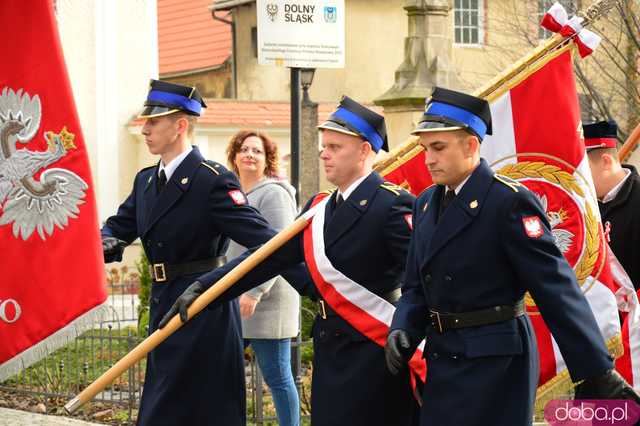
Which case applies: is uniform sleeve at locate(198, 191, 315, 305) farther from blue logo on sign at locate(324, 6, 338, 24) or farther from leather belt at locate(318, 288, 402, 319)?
blue logo on sign at locate(324, 6, 338, 24)

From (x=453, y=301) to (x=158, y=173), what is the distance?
2133mm

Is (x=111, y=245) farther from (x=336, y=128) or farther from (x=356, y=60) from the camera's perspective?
(x=356, y=60)

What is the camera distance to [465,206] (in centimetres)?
530

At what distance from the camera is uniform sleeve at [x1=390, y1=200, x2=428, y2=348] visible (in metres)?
5.42

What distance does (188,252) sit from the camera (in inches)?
263

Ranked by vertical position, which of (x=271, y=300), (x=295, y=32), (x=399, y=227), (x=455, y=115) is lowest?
(x=271, y=300)

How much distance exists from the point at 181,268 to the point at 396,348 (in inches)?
66.8

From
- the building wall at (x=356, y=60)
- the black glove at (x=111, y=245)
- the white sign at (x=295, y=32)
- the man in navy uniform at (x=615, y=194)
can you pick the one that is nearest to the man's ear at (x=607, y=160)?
the man in navy uniform at (x=615, y=194)

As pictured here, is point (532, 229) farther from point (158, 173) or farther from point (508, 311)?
point (158, 173)

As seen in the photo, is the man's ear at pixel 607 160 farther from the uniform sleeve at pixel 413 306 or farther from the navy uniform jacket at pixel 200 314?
the uniform sleeve at pixel 413 306

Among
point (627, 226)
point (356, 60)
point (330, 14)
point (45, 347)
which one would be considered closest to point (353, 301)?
point (45, 347)

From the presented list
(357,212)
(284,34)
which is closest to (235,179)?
(357,212)

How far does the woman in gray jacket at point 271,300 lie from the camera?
7.98 meters

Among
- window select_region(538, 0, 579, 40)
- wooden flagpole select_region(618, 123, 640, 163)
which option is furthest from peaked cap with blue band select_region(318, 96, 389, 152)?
window select_region(538, 0, 579, 40)
